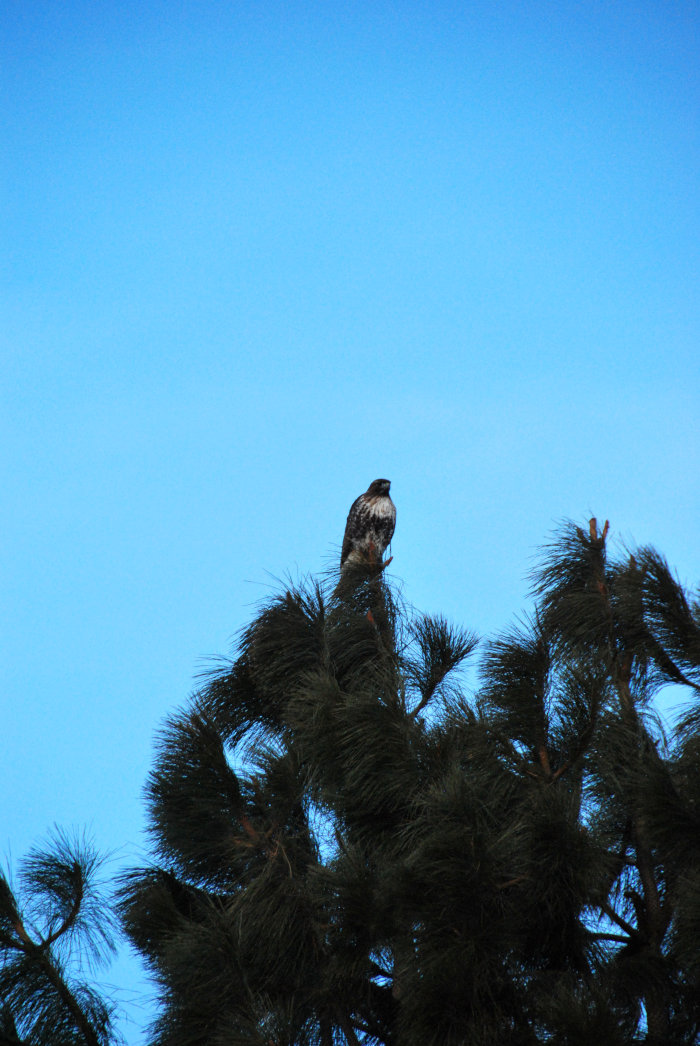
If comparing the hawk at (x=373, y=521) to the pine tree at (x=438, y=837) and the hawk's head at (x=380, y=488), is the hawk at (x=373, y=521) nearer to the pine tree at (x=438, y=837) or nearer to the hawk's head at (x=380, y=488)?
the hawk's head at (x=380, y=488)

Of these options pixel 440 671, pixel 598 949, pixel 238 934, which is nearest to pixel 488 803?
pixel 598 949

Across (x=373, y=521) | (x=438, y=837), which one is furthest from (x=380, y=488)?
(x=438, y=837)

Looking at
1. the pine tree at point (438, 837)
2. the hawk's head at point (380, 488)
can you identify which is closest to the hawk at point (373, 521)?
the hawk's head at point (380, 488)

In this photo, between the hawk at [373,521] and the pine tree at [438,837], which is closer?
the pine tree at [438,837]

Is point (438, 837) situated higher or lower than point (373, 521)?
lower

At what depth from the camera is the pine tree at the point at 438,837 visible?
508 cm

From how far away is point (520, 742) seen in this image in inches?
251

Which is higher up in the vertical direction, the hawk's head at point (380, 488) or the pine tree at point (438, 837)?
the hawk's head at point (380, 488)

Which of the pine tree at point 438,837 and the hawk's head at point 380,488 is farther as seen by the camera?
the hawk's head at point 380,488

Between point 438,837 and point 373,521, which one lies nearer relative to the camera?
point 438,837

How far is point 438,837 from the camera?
16.2ft

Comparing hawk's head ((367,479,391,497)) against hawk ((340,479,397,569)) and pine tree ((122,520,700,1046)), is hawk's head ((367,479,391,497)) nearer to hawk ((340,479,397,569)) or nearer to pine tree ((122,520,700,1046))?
hawk ((340,479,397,569))

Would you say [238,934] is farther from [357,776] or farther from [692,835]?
[692,835]

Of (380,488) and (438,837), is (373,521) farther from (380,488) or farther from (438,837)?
(438,837)
